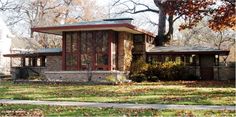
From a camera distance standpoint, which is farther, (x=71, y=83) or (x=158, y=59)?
(x=158, y=59)

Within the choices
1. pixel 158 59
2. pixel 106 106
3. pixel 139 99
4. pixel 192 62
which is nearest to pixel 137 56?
pixel 158 59

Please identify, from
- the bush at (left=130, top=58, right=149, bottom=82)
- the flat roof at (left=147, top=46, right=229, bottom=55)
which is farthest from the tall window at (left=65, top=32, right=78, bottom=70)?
the flat roof at (left=147, top=46, right=229, bottom=55)

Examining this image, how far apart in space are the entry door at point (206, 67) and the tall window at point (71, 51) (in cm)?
1192

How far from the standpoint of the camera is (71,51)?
33031 mm

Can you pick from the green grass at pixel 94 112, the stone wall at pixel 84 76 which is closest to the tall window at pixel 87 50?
the stone wall at pixel 84 76

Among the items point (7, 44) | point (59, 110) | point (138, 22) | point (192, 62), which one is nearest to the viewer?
point (59, 110)

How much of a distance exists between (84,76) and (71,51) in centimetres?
263

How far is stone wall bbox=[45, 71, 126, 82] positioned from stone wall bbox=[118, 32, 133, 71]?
1.39 metres

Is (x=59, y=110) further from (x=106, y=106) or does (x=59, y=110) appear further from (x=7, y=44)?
(x=7, y=44)

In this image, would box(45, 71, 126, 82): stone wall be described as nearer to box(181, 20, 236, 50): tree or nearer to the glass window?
the glass window

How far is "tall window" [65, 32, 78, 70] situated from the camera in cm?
3284

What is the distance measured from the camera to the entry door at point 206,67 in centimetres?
3731

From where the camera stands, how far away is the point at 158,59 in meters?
38.7

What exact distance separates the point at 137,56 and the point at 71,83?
10.3 m
